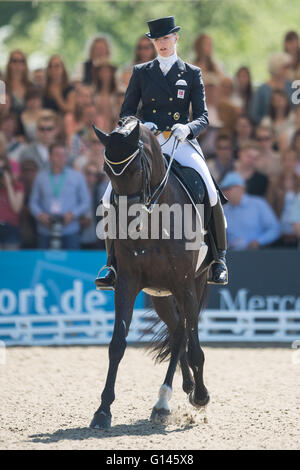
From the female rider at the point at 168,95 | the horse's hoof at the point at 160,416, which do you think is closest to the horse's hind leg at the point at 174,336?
the horse's hoof at the point at 160,416

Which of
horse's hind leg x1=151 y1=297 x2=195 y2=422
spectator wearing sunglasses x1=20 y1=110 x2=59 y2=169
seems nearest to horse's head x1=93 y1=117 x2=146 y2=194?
horse's hind leg x1=151 y1=297 x2=195 y2=422

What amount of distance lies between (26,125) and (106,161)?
21.6 ft

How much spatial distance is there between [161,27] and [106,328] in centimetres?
544

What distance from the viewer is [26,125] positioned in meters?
11.8

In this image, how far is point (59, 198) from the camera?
11234mm

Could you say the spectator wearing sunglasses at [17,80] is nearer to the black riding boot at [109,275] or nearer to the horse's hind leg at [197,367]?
the black riding boot at [109,275]

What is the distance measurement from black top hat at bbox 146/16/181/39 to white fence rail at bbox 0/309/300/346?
5.06 metres

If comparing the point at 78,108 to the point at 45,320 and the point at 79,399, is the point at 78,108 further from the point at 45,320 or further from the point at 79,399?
the point at 79,399

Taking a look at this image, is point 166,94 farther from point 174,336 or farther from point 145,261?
point 174,336

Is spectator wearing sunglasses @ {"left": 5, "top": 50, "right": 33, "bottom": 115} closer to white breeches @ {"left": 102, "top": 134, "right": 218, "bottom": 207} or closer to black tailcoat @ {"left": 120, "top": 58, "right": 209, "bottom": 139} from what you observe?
black tailcoat @ {"left": 120, "top": 58, "right": 209, "bottom": 139}

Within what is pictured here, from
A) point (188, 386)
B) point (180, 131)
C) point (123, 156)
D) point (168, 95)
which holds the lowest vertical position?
point (188, 386)

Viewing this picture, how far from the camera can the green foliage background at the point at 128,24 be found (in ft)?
67.9

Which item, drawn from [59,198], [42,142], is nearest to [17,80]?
[42,142]
